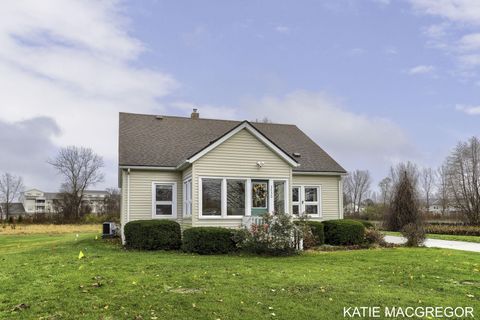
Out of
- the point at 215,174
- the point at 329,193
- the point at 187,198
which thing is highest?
the point at 215,174

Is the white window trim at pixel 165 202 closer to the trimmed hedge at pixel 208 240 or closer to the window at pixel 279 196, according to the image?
the trimmed hedge at pixel 208 240

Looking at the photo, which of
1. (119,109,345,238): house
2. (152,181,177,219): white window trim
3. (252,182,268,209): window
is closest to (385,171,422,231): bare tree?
(119,109,345,238): house

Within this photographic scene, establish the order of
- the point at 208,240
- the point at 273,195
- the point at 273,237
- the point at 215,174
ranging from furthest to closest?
the point at 273,195 → the point at 215,174 → the point at 208,240 → the point at 273,237

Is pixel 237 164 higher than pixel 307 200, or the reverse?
pixel 237 164

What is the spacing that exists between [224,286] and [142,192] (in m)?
11.1

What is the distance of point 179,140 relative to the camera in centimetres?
2148

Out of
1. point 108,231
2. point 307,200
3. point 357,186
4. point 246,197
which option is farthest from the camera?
point 357,186

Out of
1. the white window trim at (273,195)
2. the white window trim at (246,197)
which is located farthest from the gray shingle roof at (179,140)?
the white window trim at (273,195)

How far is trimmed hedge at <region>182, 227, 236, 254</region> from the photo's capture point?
14500mm

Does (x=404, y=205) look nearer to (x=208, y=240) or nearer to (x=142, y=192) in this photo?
(x=142, y=192)

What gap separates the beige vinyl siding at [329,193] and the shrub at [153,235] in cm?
800

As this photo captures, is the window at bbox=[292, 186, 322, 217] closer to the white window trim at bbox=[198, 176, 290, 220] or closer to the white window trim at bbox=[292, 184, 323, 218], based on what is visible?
the white window trim at bbox=[292, 184, 323, 218]

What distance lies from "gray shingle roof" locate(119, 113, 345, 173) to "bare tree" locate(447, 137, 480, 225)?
2101 cm

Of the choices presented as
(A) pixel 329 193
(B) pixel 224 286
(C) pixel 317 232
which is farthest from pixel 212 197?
(B) pixel 224 286
